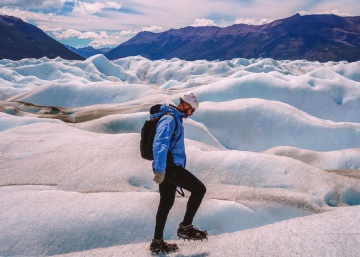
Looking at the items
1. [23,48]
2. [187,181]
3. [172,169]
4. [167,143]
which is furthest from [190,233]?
[23,48]

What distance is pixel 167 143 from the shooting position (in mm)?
3510

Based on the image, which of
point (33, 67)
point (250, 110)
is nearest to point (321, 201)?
point (250, 110)

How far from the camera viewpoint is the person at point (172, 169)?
349cm

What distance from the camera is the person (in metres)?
3.49

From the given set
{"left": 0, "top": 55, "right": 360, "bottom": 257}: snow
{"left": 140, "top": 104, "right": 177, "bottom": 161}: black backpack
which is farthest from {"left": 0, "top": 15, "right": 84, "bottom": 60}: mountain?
{"left": 140, "top": 104, "right": 177, "bottom": 161}: black backpack

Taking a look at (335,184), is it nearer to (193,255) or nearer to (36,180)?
(193,255)

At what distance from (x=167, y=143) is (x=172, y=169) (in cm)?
42

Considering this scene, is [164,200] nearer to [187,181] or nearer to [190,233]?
[187,181]

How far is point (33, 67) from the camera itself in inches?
2240

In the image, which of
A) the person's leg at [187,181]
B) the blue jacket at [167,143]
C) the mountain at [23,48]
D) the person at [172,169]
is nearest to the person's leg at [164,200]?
the person at [172,169]

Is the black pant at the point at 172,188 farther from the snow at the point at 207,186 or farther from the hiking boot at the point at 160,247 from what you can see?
the snow at the point at 207,186

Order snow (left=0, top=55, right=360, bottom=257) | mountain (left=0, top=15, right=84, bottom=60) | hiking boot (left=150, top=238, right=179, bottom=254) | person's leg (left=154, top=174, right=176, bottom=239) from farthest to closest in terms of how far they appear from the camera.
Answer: mountain (left=0, top=15, right=84, bottom=60)
snow (left=0, top=55, right=360, bottom=257)
hiking boot (left=150, top=238, right=179, bottom=254)
person's leg (left=154, top=174, right=176, bottom=239)

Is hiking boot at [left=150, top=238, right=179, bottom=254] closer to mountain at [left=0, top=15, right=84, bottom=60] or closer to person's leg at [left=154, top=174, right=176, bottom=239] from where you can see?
person's leg at [left=154, top=174, right=176, bottom=239]

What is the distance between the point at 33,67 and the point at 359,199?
59.2 meters
